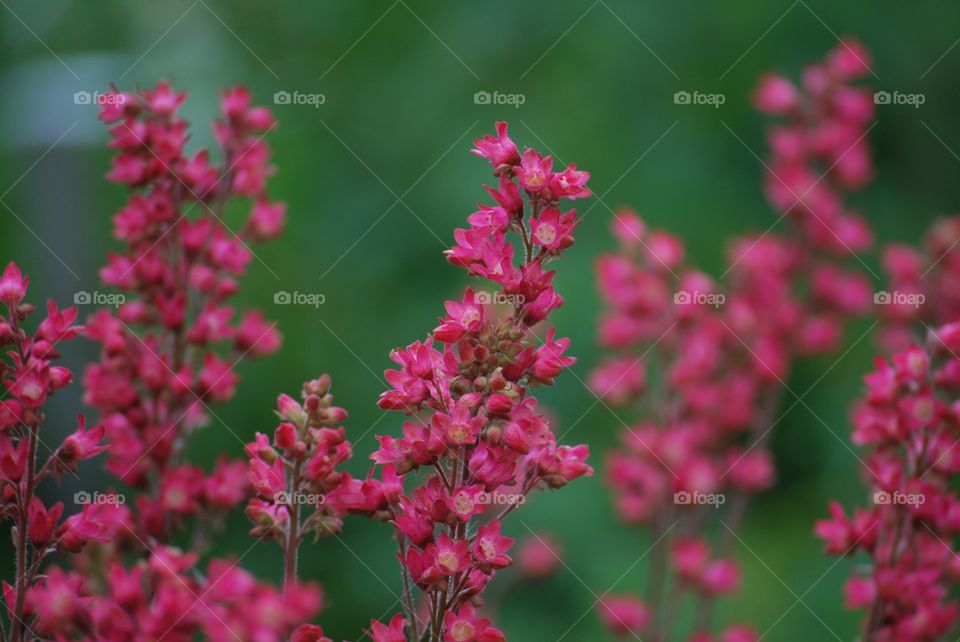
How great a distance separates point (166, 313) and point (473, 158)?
2.10m

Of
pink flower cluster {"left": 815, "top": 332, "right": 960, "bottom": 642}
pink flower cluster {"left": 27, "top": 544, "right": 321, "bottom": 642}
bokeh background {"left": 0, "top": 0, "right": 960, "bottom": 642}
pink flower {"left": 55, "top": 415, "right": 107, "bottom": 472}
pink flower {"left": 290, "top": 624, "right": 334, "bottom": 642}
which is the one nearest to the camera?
pink flower cluster {"left": 27, "top": 544, "right": 321, "bottom": 642}

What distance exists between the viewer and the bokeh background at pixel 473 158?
308cm

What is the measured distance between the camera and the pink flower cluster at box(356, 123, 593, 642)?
105 cm

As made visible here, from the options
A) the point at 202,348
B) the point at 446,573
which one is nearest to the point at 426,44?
the point at 202,348

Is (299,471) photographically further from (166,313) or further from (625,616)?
(625,616)

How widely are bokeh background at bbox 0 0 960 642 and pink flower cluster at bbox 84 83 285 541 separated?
145 cm

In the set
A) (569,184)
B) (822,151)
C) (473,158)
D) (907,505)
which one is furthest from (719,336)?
(473,158)

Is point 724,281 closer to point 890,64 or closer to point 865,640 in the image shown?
point 890,64

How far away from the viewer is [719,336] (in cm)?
218

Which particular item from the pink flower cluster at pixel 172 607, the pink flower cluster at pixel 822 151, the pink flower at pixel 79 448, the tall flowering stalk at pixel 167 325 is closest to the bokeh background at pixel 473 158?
the pink flower cluster at pixel 822 151

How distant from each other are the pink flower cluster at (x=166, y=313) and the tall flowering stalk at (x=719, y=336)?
834 mm

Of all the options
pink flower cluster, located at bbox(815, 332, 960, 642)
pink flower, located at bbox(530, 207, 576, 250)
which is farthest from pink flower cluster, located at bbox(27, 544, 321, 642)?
pink flower cluster, located at bbox(815, 332, 960, 642)

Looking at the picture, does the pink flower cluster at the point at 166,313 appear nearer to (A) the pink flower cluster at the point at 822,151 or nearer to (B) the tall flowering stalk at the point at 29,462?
(B) the tall flowering stalk at the point at 29,462

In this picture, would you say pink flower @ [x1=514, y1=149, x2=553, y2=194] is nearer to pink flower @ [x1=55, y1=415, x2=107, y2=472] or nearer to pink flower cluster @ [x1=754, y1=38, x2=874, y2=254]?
pink flower @ [x1=55, y1=415, x2=107, y2=472]
